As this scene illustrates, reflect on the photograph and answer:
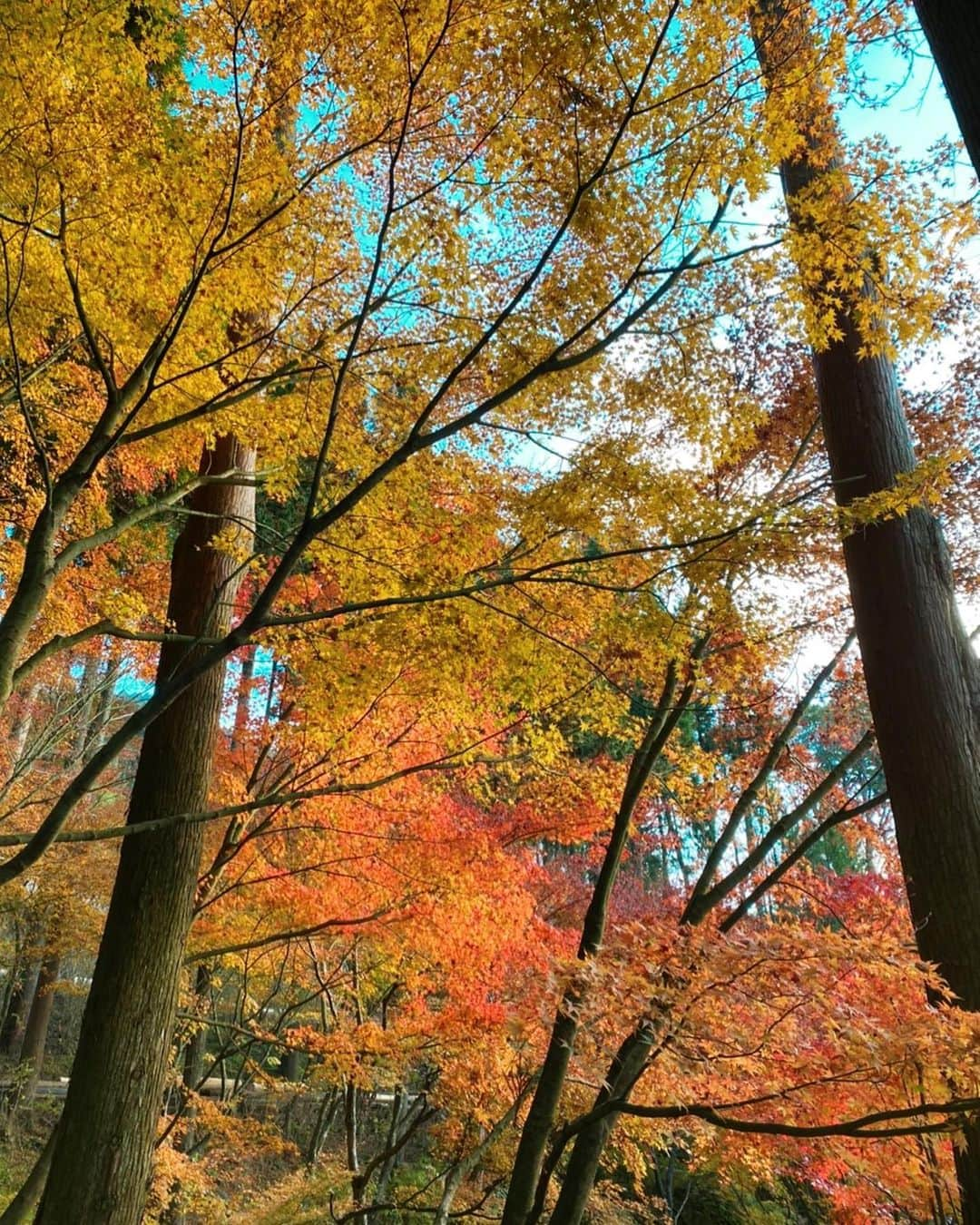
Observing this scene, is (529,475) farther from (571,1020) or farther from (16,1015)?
(16,1015)

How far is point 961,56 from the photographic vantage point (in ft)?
5.09

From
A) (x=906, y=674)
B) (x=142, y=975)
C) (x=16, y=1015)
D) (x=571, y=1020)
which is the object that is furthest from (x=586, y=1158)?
(x=16, y=1015)

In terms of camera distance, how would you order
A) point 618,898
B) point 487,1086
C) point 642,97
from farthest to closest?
point 618,898 → point 487,1086 → point 642,97

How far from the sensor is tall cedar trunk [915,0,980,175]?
1532 millimetres

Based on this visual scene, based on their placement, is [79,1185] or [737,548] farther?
[79,1185]

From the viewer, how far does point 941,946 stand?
113 inches

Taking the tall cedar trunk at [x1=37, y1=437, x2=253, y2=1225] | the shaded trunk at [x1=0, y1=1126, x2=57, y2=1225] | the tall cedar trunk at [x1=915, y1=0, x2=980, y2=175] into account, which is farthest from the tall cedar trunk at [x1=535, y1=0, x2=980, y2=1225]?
the shaded trunk at [x1=0, y1=1126, x2=57, y2=1225]

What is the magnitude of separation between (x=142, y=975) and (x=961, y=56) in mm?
4380

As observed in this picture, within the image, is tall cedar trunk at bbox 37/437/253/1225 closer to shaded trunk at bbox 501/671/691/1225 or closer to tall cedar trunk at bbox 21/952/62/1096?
shaded trunk at bbox 501/671/691/1225

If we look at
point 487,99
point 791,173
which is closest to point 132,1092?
point 487,99

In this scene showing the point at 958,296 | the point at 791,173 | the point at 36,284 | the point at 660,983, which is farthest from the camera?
the point at 958,296

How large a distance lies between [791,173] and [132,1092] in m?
5.87

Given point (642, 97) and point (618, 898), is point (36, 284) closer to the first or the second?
point (642, 97)

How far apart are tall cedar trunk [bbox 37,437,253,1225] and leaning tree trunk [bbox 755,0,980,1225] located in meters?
2.91
